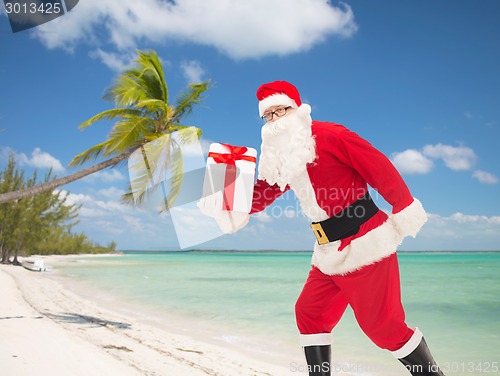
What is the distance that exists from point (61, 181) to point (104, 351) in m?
3.50

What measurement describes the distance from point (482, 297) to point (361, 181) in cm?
1366

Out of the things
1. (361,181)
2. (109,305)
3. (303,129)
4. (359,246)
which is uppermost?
(303,129)

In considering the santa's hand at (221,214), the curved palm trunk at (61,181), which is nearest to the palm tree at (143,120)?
the curved palm trunk at (61,181)

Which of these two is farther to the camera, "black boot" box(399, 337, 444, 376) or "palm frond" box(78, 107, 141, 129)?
"palm frond" box(78, 107, 141, 129)

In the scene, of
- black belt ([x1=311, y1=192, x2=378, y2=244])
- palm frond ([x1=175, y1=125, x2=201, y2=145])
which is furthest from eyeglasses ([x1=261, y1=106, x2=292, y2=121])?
palm frond ([x1=175, y1=125, x2=201, y2=145])

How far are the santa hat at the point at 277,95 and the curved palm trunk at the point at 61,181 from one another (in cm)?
524

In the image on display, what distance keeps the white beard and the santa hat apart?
81 mm

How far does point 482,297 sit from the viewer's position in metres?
13.4

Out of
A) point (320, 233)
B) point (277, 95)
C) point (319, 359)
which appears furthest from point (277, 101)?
point (319, 359)

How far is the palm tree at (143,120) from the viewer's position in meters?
7.35

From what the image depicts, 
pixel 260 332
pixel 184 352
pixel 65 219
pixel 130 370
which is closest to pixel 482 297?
pixel 260 332

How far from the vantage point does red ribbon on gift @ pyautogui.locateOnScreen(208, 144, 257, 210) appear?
226 cm

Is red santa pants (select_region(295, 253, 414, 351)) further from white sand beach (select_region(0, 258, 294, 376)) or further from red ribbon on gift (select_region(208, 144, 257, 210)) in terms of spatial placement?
white sand beach (select_region(0, 258, 294, 376))

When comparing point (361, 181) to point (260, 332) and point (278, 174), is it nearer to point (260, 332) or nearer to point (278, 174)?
point (278, 174)
